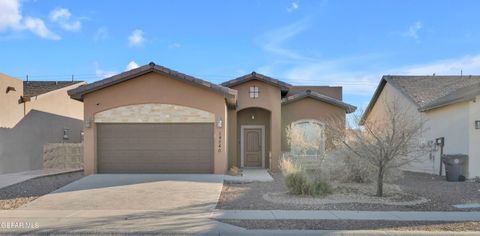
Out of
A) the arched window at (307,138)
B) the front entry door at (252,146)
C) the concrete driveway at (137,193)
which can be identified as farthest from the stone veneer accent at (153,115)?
the front entry door at (252,146)

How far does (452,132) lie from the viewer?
1841cm

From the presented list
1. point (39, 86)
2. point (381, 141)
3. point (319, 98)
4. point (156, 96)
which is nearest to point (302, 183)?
point (381, 141)

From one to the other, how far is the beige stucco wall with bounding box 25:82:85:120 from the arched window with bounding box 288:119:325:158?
12.3m

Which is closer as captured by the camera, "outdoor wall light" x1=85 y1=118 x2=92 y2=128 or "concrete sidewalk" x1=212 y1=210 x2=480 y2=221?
"concrete sidewalk" x1=212 y1=210 x2=480 y2=221

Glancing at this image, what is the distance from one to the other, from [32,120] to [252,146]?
10599 millimetres

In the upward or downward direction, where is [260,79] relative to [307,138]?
upward

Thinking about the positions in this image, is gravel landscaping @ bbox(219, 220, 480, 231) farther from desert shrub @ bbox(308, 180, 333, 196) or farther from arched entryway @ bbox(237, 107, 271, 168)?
arched entryway @ bbox(237, 107, 271, 168)

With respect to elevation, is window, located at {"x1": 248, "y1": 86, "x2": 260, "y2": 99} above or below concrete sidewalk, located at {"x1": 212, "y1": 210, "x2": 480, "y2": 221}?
above

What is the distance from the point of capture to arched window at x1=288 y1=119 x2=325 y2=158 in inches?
746

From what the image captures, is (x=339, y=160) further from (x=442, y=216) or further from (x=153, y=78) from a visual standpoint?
(x=153, y=78)

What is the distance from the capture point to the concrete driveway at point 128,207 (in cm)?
867

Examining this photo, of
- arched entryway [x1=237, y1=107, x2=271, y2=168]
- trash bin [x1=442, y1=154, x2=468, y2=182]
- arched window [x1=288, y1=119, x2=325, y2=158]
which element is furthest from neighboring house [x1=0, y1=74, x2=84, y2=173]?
trash bin [x1=442, y1=154, x2=468, y2=182]

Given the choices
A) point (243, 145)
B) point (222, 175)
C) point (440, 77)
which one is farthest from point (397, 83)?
point (222, 175)

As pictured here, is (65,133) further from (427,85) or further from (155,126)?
(427,85)
